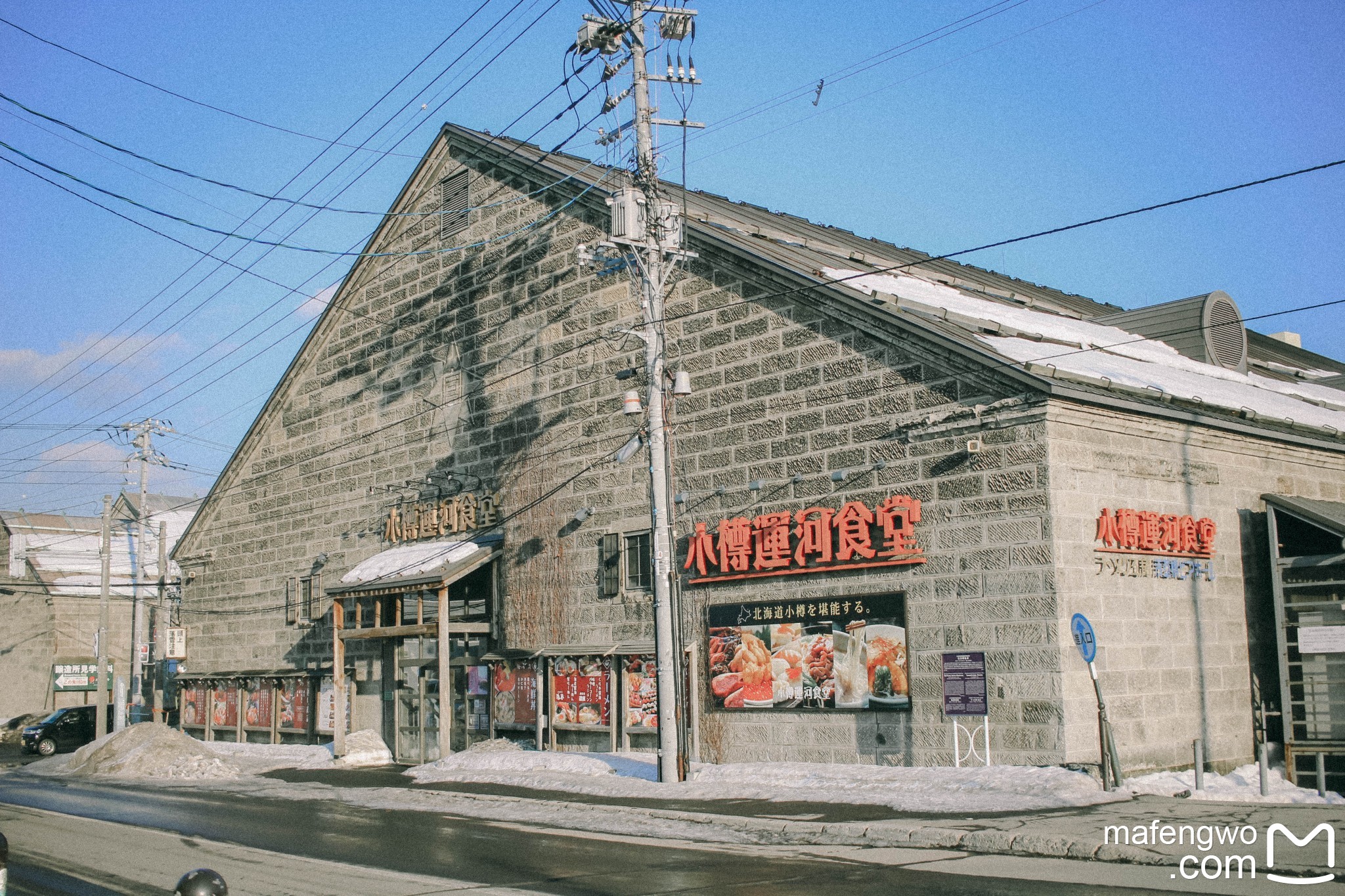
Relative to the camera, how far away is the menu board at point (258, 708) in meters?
32.2

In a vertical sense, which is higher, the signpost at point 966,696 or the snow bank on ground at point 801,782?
the signpost at point 966,696

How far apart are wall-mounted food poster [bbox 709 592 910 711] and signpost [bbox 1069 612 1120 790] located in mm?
2967

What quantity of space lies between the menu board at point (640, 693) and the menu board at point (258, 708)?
46.9 ft

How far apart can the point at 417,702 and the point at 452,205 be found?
11.6 metres

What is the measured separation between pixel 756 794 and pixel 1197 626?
7.08 metres

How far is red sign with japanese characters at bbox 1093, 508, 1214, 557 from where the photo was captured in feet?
54.7

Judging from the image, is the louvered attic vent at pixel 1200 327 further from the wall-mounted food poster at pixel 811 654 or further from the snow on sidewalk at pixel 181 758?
the snow on sidewalk at pixel 181 758

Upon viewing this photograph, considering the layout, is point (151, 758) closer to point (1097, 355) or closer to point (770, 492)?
point (770, 492)

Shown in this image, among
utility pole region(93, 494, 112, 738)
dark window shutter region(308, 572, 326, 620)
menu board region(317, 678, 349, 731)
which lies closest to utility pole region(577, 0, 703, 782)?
menu board region(317, 678, 349, 731)

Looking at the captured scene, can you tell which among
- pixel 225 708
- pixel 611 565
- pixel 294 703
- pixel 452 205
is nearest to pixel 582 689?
pixel 611 565

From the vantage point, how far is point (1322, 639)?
16766 mm

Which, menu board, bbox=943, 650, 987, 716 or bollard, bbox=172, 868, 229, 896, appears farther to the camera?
menu board, bbox=943, 650, 987, 716

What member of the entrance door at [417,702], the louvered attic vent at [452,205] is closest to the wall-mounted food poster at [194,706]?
the entrance door at [417,702]

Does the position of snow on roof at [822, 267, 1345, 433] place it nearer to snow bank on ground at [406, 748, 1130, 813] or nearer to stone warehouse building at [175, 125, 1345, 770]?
stone warehouse building at [175, 125, 1345, 770]
